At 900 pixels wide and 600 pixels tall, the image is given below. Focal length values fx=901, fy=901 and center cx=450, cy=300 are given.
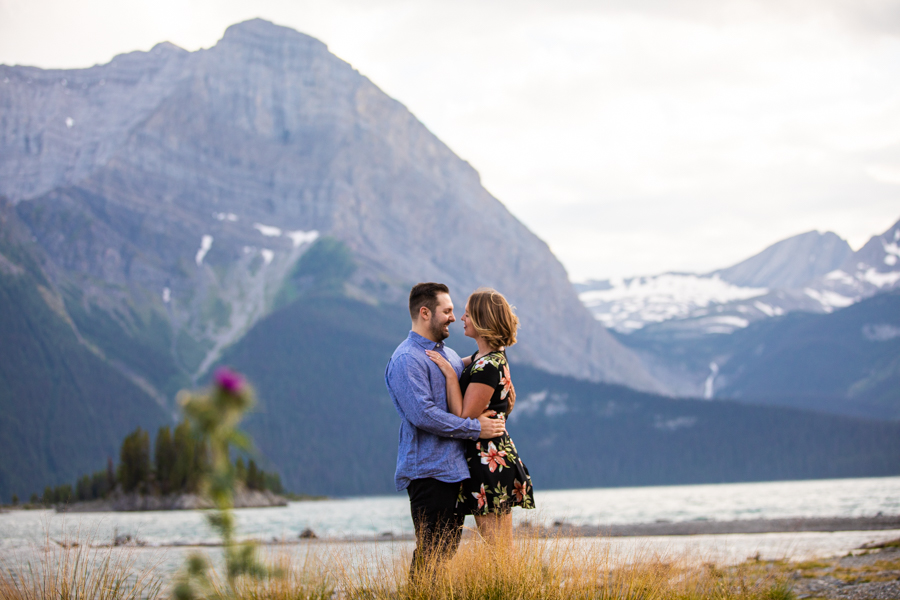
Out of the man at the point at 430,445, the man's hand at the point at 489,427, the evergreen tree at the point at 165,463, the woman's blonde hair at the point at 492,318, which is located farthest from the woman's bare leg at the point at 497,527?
the evergreen tree at the point at 165,463


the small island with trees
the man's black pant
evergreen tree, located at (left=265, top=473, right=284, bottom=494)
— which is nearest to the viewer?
the man's black pant

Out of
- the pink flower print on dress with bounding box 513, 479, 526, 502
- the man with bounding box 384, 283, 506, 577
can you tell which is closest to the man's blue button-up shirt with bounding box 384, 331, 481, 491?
the man with bounding box 384, 283, 506, 577

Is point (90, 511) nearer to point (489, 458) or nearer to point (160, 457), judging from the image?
point (160, 457)

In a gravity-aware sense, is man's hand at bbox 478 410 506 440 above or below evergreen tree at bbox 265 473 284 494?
above

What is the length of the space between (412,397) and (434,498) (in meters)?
0.95

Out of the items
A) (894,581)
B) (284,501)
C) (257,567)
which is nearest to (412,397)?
(257,567)

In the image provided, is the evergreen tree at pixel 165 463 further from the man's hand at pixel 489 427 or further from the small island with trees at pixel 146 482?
the man's hand at pixel 489 427

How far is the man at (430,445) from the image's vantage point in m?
8.11

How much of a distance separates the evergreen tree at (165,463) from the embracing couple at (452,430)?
134m

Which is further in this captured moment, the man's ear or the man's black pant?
the man's ear

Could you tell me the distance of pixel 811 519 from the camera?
75.9 metres

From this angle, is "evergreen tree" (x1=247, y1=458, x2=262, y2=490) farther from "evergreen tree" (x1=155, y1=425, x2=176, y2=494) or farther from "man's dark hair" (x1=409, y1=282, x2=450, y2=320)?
"man's dark hair" (x1=409, y1=282, x2=450, y2=320)

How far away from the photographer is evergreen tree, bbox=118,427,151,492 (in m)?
135

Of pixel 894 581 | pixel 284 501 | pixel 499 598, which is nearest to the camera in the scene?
pixel 499 598
